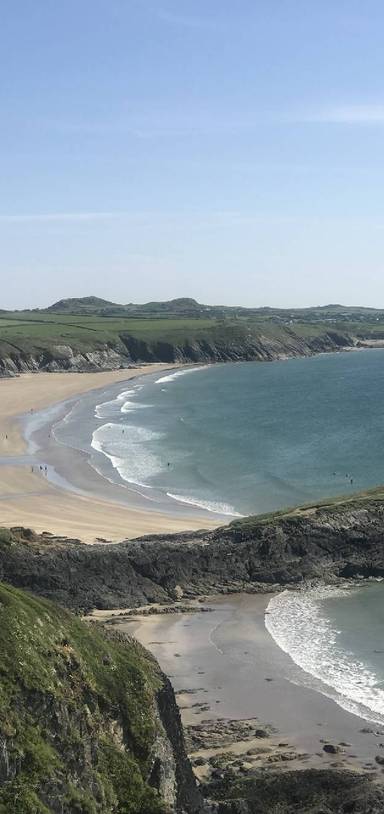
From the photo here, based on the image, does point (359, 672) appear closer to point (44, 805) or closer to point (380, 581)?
point (380, 581)

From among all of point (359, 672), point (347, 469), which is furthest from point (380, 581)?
point (347, 469)

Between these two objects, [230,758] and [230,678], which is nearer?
[230,758]

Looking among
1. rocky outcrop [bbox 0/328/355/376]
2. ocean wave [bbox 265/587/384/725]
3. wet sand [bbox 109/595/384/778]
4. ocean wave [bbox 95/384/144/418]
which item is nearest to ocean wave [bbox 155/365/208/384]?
rocky outcrop [bbox 0/328/355/376]

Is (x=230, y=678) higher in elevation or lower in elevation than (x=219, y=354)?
lower

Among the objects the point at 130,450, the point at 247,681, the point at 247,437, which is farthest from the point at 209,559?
the point at 247,437

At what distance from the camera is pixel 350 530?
155 ft

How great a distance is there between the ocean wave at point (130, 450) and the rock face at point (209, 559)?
74.2ft

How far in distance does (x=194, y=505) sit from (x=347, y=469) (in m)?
17.0

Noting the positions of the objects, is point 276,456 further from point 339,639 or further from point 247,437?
point 339,639

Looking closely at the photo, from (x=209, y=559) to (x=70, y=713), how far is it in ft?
84.9

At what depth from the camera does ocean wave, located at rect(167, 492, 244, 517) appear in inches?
2363

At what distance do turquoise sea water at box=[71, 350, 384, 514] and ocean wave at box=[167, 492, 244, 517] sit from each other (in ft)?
0.24

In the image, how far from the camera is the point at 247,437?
304 feet

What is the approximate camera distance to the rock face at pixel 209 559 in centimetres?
4088
